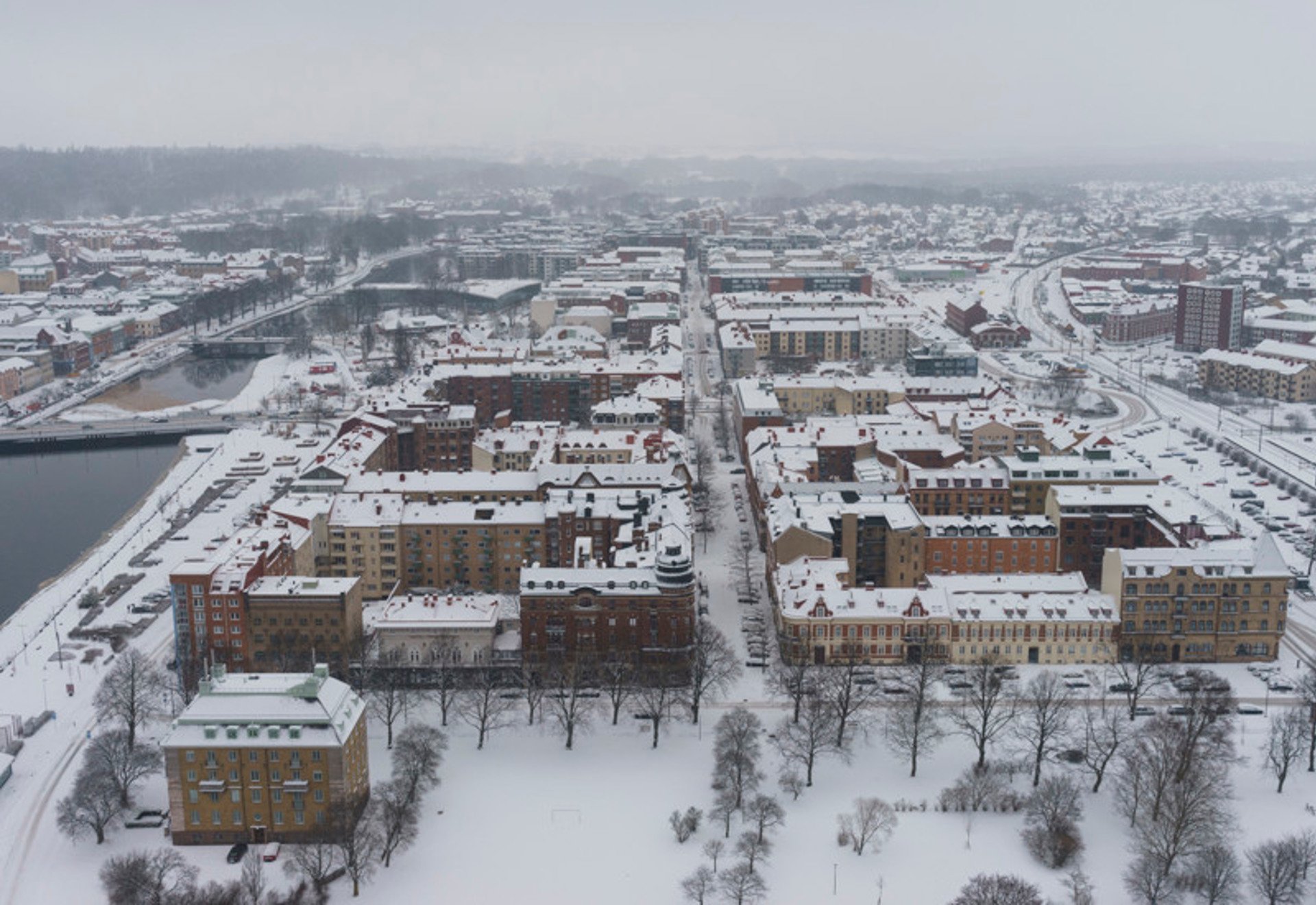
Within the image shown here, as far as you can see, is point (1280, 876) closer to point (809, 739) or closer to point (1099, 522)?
point (809, 739)

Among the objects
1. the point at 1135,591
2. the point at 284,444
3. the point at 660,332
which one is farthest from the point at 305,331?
the point at 1135,591

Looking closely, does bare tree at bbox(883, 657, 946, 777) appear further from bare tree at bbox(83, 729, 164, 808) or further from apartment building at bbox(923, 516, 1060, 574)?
bare tree at bbox(83, 729, 164, 808)

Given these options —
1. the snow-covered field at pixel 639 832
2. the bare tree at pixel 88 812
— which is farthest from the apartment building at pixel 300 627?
the bare tree at pixel 88 812

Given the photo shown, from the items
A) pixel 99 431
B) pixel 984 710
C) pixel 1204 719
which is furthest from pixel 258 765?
pixel 99 431

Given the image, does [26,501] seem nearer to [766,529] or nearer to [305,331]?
[766,529]

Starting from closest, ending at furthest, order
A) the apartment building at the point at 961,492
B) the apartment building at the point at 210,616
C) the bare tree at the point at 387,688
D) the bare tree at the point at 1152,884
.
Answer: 1. the bare tree at the point at 1152,884
2. the bare tree at the point at 387,688
3. the apartment building at the point at 210,616
4. the apartment building at the point at 961,492

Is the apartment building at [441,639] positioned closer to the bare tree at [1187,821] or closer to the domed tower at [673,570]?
the domed tower at [673,570]
